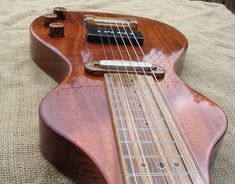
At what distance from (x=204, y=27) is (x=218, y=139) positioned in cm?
79

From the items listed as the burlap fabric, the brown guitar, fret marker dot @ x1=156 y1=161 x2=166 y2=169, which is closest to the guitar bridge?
the brown guitar

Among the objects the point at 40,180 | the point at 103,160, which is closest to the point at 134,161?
the point at 103,160

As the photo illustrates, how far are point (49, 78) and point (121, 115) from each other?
329 mm

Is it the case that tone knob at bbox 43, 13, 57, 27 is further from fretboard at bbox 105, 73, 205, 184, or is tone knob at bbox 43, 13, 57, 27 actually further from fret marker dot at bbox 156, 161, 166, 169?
fret marker dot at bbox 156, 161, 166, 169

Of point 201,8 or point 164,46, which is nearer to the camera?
point 164,46

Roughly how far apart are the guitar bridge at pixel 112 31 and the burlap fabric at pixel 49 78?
6.1 inches

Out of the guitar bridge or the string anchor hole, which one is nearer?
the string anchor hole

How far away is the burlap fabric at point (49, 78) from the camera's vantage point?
62cm

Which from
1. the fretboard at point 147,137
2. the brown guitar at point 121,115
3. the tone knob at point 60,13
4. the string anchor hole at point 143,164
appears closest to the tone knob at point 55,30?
the brown guitar at point 121,115

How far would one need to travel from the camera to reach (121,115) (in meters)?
0.61

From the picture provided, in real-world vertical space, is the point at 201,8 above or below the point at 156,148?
below

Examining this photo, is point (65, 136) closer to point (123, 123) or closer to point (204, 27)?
point (123, 123)

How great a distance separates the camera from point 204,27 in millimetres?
1319

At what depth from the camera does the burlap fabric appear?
0.62 metres
